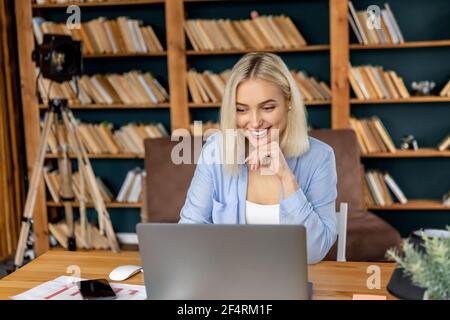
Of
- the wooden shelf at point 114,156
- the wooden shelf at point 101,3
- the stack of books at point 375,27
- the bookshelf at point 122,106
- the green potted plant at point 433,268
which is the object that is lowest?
the wooden shelf at point 114,156

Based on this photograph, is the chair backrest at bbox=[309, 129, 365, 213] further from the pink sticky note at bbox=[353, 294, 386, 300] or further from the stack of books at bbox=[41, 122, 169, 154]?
the pink sticky note at bbox=[353, 294, 386, 300]

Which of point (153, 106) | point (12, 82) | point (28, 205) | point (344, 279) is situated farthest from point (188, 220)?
point (12, 82)

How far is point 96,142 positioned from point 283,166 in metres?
2.57

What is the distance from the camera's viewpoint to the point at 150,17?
398 cm

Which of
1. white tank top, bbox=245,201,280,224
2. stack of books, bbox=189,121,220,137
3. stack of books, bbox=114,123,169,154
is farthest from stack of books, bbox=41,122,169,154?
white tank top, bbox=245,201,280,224

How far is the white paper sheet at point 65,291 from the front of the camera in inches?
50.3

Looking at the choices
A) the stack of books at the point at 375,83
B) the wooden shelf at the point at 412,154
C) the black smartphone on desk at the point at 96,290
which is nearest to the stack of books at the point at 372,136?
the wooden shelf at the point at 412,154

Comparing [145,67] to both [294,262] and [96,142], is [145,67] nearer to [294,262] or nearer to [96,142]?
[96,142]

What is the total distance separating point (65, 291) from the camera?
4.32 feet

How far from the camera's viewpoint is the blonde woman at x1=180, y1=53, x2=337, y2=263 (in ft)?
5.67

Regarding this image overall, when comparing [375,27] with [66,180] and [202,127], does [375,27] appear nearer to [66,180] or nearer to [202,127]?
[202,127]

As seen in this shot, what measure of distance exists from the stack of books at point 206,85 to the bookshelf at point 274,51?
4 centimetres

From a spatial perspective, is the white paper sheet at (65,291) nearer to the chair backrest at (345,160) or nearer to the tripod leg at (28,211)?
the chair backrest at (345,160)

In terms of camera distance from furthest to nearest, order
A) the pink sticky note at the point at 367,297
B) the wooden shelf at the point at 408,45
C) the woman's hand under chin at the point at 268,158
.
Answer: the wooden shelf at the point at 408,45 → the woman's hand under chin at the point at 268,158 → the pink sticky note at the point at 367,297
